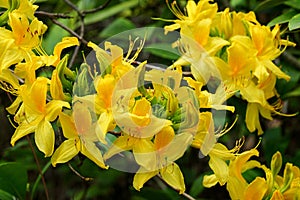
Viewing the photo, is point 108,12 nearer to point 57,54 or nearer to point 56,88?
point 57,54

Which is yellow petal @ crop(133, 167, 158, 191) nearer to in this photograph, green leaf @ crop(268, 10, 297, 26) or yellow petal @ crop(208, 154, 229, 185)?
yellow petal @ crop(208, 154, 229, 185)

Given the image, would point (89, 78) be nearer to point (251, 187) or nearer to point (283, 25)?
point (251, 187)

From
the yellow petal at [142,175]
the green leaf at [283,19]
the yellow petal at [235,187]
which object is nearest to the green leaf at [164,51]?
the green leaf at [283,19]

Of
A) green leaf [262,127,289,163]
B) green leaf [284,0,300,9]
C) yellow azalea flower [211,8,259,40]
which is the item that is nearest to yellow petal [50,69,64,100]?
yellow azalea flower [211,8,259,40]

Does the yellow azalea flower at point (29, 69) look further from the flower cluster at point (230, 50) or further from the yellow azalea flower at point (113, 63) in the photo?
the flower cluster at point (230, 50)

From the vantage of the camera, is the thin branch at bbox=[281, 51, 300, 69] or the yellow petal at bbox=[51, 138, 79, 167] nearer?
the yellow petal at bbox=[51, 138, 79, 167]

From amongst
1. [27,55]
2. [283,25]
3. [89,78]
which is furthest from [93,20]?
[89,78]

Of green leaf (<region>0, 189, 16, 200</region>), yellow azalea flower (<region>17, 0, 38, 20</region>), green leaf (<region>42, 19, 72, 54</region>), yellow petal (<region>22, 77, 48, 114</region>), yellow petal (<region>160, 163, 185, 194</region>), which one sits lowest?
green leaf (<region>0, 189, 16, 200</region>)
